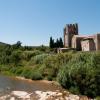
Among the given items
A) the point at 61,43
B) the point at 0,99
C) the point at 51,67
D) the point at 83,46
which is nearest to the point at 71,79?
the point at 0,99

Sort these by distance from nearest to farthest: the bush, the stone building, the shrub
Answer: the shrub < the bush < the stone building

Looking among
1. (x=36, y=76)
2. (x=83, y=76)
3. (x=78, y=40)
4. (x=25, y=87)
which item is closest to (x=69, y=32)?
(x=78, y=40)

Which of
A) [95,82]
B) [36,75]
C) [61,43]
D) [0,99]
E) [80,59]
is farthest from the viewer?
[61,43]

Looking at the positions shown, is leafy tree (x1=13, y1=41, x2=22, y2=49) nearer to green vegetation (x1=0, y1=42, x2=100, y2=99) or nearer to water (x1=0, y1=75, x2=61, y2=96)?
green vegetation (x1=0, y1=42, x2=100, y2=99)

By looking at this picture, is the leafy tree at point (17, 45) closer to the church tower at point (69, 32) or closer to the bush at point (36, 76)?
the church tower at point (69, 32)

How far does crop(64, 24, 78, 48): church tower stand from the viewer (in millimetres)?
87000

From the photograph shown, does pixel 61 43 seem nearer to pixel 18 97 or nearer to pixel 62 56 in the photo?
pixel 62 56

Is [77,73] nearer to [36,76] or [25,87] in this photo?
[25,87]

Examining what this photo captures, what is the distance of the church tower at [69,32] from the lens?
87000 millimetres

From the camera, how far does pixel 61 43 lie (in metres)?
87.5

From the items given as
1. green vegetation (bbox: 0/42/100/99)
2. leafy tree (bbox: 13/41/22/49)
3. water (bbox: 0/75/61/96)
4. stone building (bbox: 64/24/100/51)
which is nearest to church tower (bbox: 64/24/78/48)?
stone building (bbox: 64/24/100/51)

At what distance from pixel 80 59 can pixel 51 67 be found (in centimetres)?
766

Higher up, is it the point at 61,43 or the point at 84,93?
the point at 61,43

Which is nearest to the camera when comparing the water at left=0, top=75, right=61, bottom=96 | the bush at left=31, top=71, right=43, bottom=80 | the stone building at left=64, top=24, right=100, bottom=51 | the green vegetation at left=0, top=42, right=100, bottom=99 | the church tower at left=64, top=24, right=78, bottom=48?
the green vegetation at left=0, top=42, right=100, bottom=99
